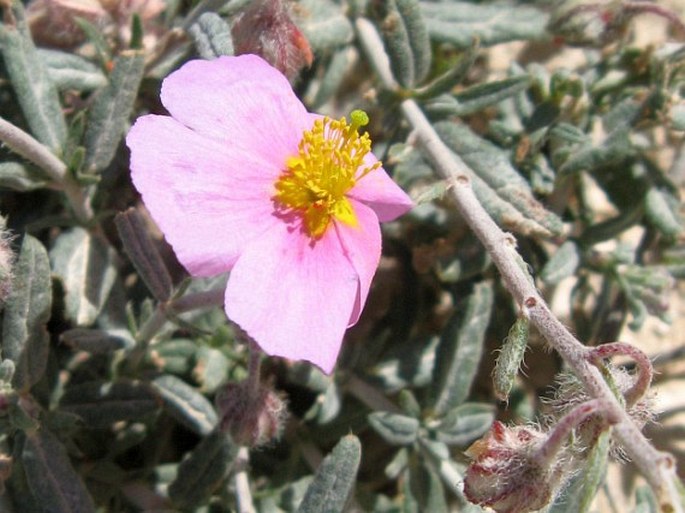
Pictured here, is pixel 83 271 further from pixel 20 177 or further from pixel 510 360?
pixel 510 360

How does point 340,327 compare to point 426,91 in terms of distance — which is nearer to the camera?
point 340,327

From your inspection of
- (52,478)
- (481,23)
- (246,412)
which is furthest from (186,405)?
(481,23)

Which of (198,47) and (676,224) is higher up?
(198,47)

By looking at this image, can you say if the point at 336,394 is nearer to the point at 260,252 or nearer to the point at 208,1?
the point at 260,252

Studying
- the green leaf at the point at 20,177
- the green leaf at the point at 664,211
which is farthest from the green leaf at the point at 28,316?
the green leaf at the point at 664,211

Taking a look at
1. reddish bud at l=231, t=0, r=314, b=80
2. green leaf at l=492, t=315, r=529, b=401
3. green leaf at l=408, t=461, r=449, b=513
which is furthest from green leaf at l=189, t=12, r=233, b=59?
green leaf at l=408, t=461, r=449, b=513

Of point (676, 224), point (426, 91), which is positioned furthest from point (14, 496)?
point (676, 224)
